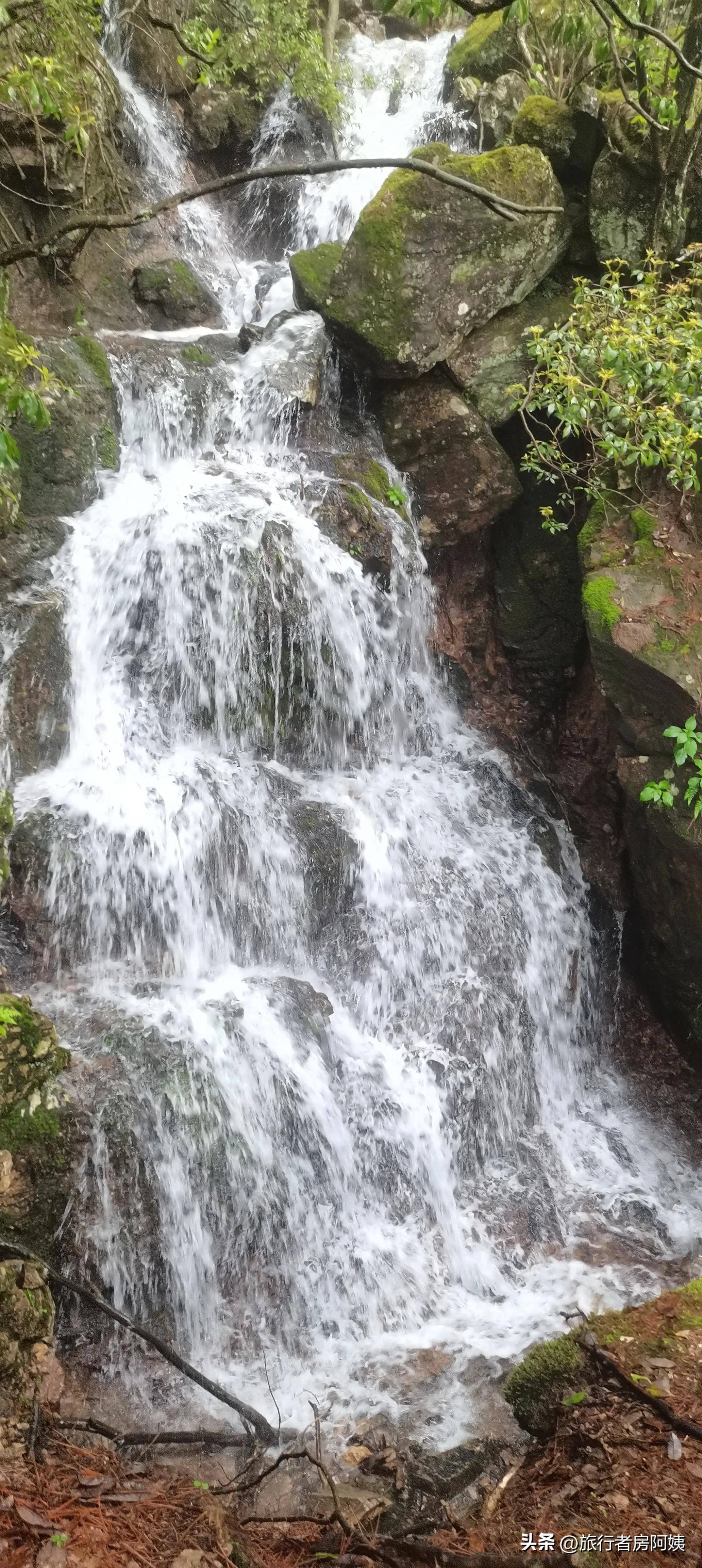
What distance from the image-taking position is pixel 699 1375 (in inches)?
135

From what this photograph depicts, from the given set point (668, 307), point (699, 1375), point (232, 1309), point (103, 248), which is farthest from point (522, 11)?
point (103, 248)

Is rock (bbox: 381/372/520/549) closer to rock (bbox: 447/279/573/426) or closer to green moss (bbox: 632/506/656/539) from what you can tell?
rock (bbox: 447/279/573/426)

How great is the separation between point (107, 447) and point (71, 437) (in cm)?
40

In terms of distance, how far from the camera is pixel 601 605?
6.86 meters

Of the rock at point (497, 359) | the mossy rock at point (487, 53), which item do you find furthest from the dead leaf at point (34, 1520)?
the mossy rock at point (487, 53)

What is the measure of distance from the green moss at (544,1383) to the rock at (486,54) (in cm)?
1336

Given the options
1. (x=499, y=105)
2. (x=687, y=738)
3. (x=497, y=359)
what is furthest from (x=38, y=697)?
(x=499, y=105)

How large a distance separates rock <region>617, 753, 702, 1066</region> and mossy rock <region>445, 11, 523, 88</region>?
32.5 feet

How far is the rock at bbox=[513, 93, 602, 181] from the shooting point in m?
8.55

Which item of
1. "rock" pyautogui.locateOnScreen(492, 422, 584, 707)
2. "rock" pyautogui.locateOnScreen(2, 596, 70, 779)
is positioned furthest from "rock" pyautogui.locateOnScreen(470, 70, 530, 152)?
"rock" pyautogui.locateOnScreen(2, 596, 70, 779)

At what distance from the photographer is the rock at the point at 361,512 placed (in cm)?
808

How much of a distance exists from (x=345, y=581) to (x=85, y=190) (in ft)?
10.7

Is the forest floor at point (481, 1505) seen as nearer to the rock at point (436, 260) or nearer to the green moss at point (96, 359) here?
the rock at point (436, 260)

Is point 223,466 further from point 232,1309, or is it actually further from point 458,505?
point 232,1309
